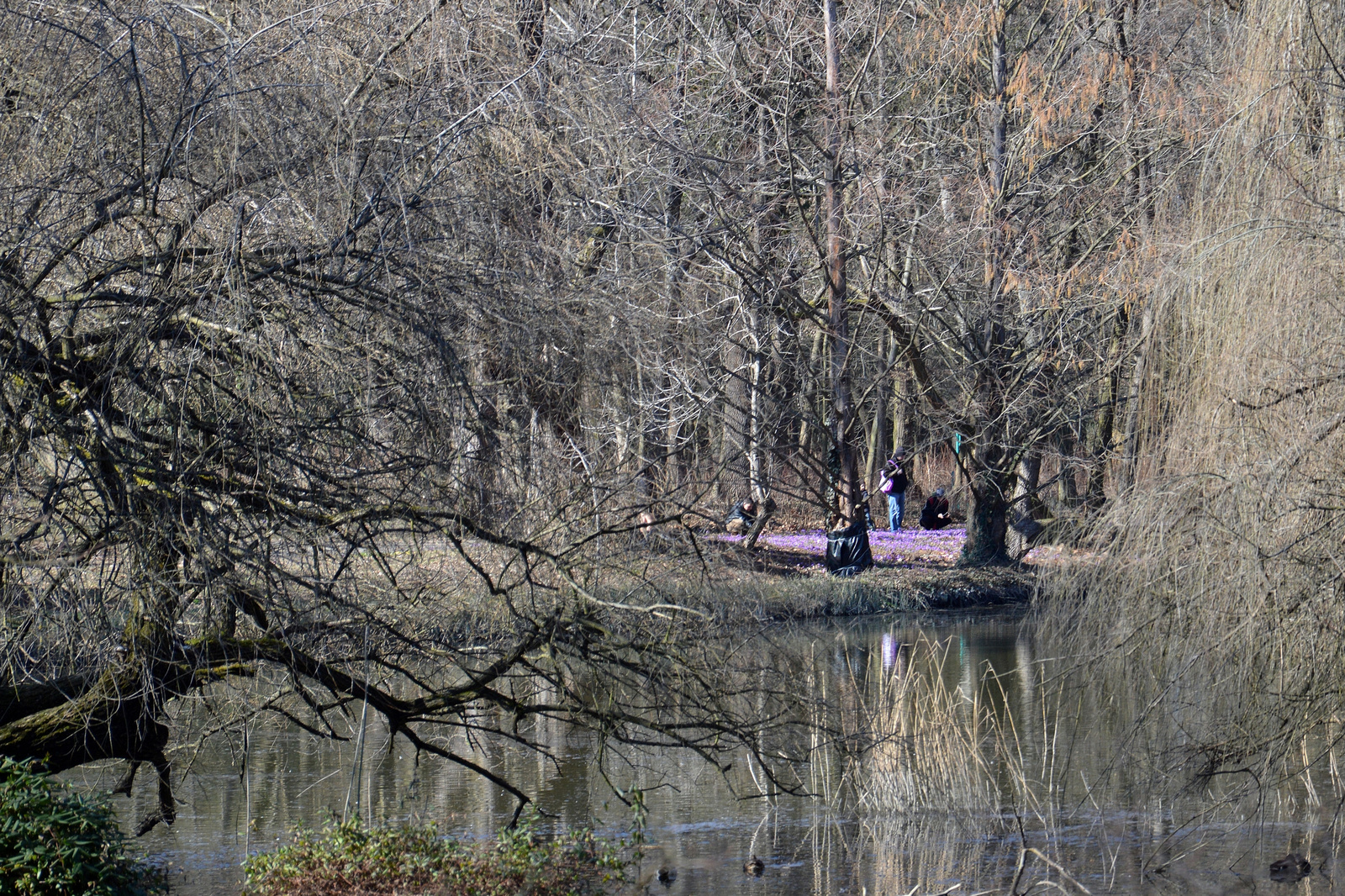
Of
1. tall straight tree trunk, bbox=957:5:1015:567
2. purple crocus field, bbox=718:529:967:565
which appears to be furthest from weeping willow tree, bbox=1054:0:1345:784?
purple crocus field, bbox=718:529:967:565

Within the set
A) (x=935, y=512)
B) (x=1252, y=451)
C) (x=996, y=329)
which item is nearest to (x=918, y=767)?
(x=1252, y=451)

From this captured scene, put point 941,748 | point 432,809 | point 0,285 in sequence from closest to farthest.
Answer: point 0,285 < point 941,748 < point 432,809

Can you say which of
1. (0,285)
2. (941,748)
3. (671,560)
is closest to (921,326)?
(941,748)

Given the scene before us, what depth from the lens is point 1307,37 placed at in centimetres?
721

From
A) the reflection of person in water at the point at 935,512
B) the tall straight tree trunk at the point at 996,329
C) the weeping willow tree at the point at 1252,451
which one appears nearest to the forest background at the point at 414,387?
the weeping willow tree at the point at 1252,451

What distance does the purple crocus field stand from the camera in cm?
2355

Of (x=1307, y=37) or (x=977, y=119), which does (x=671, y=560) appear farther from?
(x=977, y=119)

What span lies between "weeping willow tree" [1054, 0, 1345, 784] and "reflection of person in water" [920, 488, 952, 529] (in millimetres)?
20783

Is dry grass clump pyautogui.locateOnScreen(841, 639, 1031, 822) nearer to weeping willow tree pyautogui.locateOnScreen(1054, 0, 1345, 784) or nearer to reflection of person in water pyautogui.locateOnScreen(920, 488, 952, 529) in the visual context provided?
weeping willow tree pyautogui.locateOnScreen(1054, 0, 1345, 784)

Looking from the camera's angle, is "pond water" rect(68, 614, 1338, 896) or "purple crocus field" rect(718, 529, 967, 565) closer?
"pond water" rect(68, 614, 1338, 896)

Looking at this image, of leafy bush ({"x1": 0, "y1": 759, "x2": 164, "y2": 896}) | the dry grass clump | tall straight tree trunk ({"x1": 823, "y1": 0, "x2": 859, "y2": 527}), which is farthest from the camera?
tall straight tree trunk ({"x1": 823, "y1": 0, "x2": 859, "y2": 527})

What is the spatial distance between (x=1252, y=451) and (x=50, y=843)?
5.59m

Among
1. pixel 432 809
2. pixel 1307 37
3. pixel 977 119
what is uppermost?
pixel 977 119

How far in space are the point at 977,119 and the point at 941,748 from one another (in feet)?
39.9
